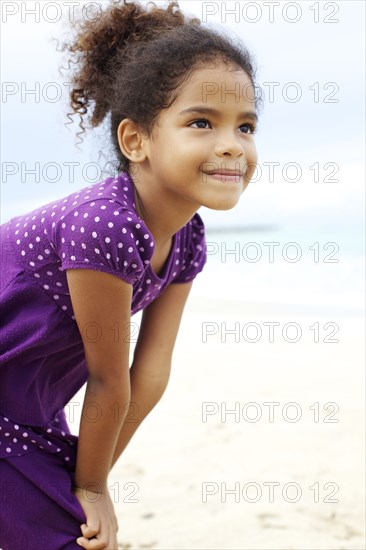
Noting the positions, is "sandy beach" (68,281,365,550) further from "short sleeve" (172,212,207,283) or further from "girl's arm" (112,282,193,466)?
"short sleeve" (172,212,207,283)

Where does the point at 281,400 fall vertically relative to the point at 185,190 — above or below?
below

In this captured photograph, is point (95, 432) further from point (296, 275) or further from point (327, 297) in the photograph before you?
point (296, 275)

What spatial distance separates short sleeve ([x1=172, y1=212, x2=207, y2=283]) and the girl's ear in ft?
1.09

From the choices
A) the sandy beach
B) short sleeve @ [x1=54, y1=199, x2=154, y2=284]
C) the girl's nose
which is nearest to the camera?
short sleeve @ [x1=54, y1=199, x2=154, y2=284]

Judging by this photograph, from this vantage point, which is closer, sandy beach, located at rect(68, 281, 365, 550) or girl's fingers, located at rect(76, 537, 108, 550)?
girl's fingers, located at rect(76, 537, 108, 550)

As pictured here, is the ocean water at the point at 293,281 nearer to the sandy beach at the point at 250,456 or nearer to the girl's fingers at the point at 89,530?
the sandy beach at the point at 250,456

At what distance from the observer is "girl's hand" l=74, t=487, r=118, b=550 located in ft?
6.11

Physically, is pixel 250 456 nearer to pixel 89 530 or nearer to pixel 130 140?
pixel 89 530

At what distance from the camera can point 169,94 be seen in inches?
73.5

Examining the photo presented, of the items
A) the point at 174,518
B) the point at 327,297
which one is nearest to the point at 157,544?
the point at 174,518

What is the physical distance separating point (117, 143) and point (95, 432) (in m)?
0.74

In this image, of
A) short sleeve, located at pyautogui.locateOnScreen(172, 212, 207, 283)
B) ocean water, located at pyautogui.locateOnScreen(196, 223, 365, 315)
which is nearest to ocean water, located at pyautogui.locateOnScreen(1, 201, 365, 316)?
ocean water, located at pyautogui.locateOnScreen(196, 223, 365, 315)

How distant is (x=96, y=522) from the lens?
189 centimetres

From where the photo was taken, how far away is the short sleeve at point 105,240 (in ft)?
5.58
